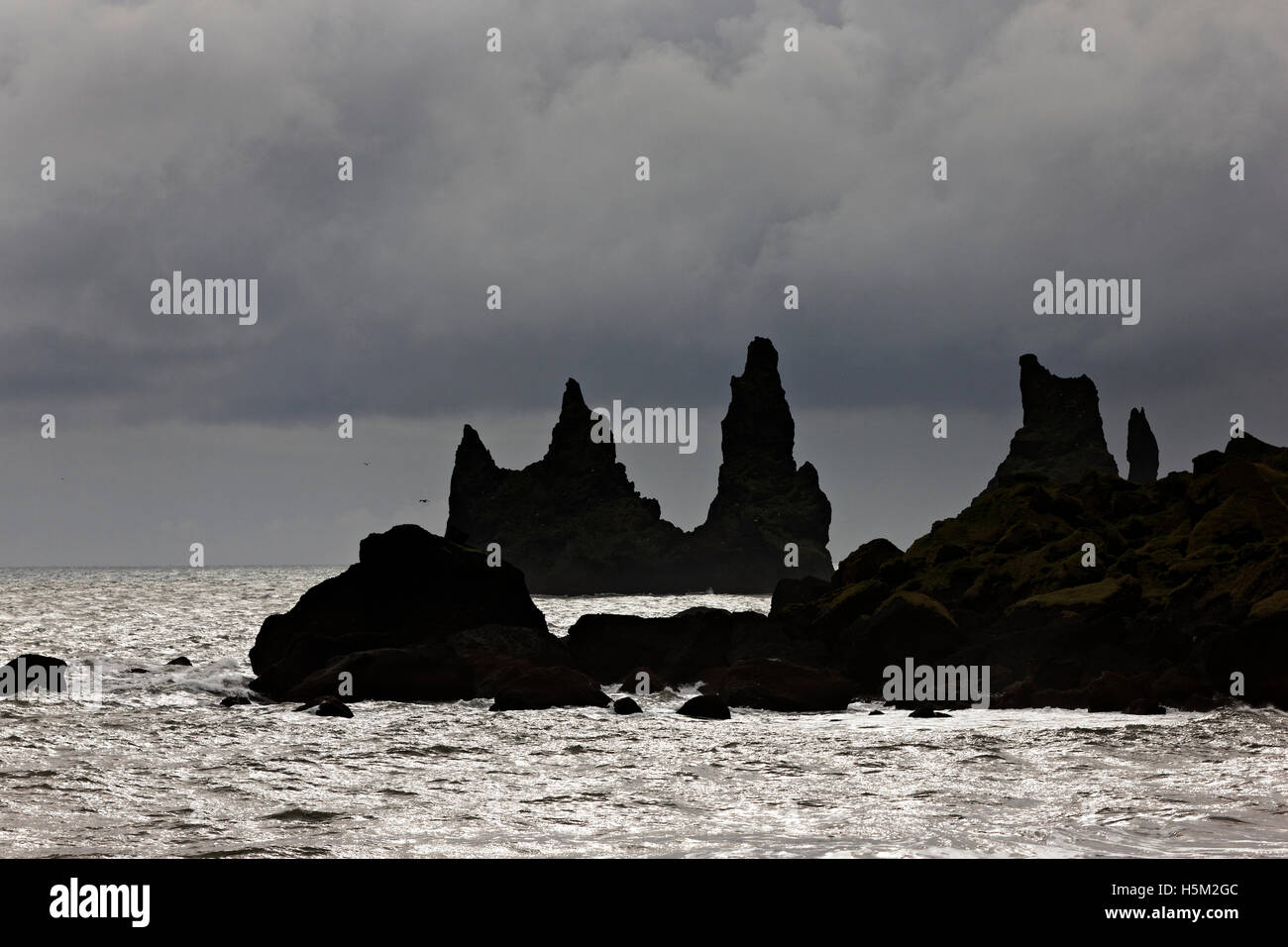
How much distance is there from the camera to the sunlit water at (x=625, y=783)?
15.1m

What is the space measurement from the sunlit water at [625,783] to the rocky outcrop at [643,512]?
11828 centimetres

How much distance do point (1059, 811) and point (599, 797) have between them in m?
6.37

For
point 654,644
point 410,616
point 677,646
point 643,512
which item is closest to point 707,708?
point 677,646

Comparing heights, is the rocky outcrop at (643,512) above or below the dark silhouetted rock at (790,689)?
above

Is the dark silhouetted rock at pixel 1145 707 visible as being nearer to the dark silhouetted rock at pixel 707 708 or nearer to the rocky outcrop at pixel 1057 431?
the dark silhouetted rock at pixel 707 708

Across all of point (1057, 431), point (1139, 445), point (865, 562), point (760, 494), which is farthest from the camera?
point (760, 494)

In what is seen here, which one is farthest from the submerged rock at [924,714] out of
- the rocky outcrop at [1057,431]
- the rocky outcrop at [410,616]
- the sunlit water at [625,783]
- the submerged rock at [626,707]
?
the rocky outcrop at [1057,431]

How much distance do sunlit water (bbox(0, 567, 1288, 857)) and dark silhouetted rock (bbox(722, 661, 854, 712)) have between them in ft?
2.34

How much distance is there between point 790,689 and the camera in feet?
104

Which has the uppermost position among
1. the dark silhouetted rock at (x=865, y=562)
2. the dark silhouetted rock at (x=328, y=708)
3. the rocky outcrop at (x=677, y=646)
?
the dark silhouetted rock at (x=865, y=562)

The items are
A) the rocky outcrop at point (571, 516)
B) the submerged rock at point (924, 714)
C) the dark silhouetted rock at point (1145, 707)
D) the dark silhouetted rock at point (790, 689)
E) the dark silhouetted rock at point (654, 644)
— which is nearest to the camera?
the dark silhouetted rock at point (1145, 707)

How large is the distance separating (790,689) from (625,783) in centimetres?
1231

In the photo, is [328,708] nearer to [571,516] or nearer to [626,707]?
[626,707]
